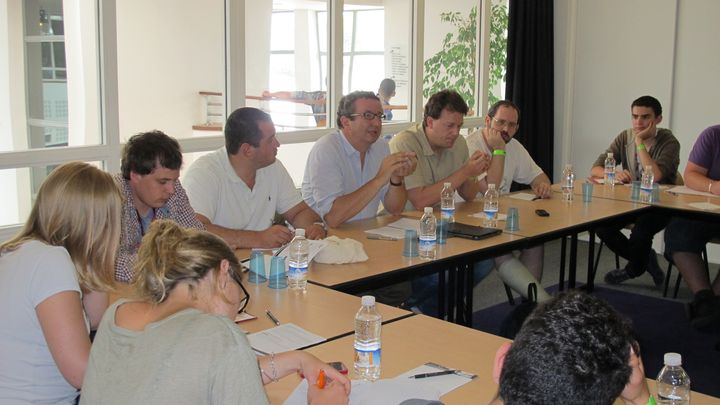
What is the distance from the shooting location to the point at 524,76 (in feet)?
23.5

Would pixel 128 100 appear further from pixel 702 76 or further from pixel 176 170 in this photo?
pixel 702 76

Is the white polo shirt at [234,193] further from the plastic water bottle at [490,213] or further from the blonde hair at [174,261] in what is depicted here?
the blonde hair at [174,261]

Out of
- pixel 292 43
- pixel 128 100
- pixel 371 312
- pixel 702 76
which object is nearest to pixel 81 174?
pixel 371 312

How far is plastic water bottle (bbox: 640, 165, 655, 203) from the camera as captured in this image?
512 centimetres

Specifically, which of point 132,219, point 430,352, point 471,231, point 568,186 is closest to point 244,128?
point 132,219

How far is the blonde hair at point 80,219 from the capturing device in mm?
2201

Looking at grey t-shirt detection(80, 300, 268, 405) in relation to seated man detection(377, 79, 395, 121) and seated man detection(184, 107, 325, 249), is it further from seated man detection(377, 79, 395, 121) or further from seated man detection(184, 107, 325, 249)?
seated man detection(377, 79, 395, 121)

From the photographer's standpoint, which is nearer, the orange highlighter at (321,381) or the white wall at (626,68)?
the orange highlighter at (321,381)

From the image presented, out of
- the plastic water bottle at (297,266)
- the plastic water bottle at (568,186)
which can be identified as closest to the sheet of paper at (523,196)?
the plastic water bottle at (568,186)

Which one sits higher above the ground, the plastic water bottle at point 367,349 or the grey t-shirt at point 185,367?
the grey t-shirt at point 185,367

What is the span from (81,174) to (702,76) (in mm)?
5799

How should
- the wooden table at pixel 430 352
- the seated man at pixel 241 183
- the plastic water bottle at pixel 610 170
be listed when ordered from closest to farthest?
1. the wooden table at pixel 430 352
2. the seated man at pixel 241 183
3. the plastic water bottle at pixel 610 170

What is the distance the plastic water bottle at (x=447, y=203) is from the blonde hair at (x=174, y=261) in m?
2.56

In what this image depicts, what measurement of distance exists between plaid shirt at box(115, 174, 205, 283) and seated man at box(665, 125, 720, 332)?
3203 millimetres
